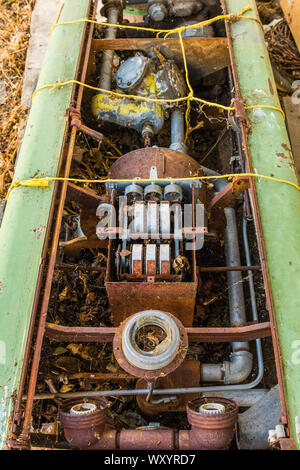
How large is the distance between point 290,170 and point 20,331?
2120mm

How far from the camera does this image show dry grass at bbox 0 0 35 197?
528cm

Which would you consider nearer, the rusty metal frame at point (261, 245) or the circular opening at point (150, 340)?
the rusty metal frame at point (261, 245)

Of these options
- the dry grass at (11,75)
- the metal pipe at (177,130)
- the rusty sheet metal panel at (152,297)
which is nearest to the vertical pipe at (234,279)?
the rusty sheet metal panel at (152,297)

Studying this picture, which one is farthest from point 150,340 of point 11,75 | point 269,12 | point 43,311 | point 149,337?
point 269,12

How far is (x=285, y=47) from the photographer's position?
5.87m

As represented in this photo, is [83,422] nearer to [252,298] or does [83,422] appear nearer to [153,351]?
[153,351]

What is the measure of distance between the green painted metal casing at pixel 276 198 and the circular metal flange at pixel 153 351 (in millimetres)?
560

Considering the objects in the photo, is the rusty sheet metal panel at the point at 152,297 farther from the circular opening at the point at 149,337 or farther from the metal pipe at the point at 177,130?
the metal pipe at the point at 177,130

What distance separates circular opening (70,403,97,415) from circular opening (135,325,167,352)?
0.42m

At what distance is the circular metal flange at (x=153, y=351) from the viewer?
101 inches

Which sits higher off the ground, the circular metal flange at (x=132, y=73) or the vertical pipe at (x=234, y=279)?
the circular metal flange at (x=132, y=73)

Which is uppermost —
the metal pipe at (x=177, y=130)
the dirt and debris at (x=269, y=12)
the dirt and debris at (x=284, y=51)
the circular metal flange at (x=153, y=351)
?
the dirt and debris at (x=269, y=12)

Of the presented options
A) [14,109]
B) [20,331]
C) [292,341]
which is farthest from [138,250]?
[14,109]

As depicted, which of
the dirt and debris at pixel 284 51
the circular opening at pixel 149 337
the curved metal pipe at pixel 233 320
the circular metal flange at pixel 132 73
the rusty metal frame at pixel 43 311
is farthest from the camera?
the dirt and debris at pixel 284 51
